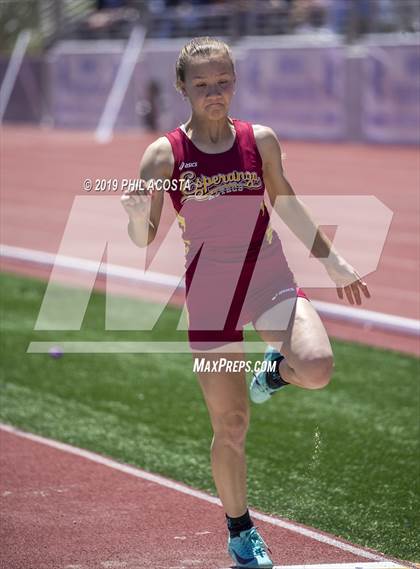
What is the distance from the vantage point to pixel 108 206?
18719 mm

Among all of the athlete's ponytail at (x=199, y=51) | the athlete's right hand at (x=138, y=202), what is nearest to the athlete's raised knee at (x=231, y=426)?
the athlete's right hand at (x=138, y=202)

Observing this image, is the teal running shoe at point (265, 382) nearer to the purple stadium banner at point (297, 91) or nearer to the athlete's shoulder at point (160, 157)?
the athlete's shoulder at point (160, 157)

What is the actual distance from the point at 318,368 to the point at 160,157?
1094 mm

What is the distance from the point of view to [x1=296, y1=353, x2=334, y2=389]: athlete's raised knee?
4.18 metres

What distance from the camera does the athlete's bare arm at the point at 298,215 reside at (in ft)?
15.0

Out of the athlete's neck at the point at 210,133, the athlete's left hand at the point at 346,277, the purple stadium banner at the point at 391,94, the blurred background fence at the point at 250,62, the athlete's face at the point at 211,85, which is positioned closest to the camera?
the athlete's face at the point at 211,85

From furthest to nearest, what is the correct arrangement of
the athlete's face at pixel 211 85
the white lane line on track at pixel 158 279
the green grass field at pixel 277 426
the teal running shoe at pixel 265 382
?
the white lane line on track at pixel 158 279 < the green grass field at pixel 277 426 < the teal running shoe at pixel 265 382 < the athlete's face at pixel 211 85

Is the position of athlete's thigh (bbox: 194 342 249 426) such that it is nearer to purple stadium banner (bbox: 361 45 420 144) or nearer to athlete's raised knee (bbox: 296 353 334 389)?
athlete's raised knee (bbox: 296 353 334 389)

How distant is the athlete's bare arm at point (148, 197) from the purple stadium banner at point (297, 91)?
77.3 ft

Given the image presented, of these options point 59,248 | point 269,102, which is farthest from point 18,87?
point 59,248

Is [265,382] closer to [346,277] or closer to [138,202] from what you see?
[346,277]

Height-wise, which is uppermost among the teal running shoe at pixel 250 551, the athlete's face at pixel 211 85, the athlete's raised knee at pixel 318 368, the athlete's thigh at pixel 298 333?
the athlete's face at pixel 211 85

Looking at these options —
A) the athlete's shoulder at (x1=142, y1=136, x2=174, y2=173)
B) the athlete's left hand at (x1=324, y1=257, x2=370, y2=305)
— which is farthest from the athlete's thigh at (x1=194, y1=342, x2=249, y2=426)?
the athlete's shoulder at (x1=142, y1=136, x2=174, y2=173)

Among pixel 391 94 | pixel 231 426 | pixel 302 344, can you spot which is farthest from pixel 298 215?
pixel 391 94
